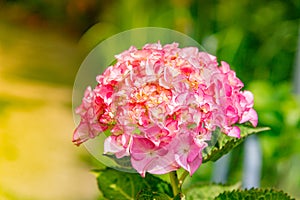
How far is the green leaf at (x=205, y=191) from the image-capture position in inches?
29.2

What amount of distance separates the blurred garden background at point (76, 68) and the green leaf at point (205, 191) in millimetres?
454

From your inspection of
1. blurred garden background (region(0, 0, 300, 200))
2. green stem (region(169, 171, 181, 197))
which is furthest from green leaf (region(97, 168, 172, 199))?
blurred garden background (region(0, 0, 300, 200))

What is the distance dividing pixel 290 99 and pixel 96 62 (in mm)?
1214

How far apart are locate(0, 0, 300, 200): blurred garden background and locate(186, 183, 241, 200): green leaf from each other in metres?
0.45

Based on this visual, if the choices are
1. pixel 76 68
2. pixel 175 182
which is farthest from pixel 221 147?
pixel 76 68

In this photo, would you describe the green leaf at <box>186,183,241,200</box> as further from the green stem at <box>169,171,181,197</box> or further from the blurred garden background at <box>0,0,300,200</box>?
the blurred garden background at <box>0,0,300,200</box>

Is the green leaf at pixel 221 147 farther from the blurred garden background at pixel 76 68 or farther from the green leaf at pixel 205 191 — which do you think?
the blurred garden background at pixel 76 68

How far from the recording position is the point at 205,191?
753 mm

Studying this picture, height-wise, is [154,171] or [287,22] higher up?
[287,22]

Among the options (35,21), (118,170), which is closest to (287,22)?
(118,170)

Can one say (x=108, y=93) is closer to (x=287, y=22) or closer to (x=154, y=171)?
(x=154, y=171)

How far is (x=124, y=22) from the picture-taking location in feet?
10.2

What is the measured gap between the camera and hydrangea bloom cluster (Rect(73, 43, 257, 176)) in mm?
578

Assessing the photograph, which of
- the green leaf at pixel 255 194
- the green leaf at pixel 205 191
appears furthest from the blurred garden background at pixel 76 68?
the green leaf at pixel 255 194
